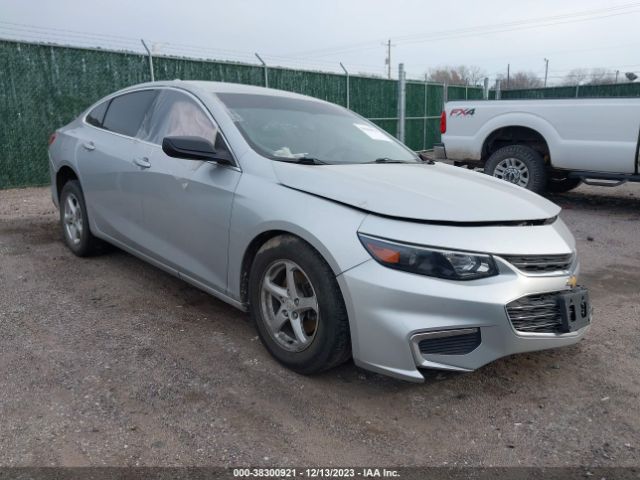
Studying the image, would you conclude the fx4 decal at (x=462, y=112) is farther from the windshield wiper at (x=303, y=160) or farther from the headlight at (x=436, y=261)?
the headlight at (x=436, y=261)

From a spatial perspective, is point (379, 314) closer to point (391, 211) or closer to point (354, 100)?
point (391, 211)

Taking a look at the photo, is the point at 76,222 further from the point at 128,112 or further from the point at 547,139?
the point at 547,139

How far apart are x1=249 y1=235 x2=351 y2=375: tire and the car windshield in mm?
661

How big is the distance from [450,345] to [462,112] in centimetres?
688

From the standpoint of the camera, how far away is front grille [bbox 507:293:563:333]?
2.49 meters

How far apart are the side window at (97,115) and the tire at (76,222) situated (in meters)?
0.57

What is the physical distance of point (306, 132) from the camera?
12.1 ft

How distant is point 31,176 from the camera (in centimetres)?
925

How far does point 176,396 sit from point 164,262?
1.28 m

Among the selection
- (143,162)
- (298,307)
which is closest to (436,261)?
(298,307)

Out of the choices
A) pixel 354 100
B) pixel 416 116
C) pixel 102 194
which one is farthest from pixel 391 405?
pixel 416 116

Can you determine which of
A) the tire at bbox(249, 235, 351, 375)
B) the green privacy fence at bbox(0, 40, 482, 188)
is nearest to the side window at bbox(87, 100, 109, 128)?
the tire at bbox(249, 235, 351, 375)

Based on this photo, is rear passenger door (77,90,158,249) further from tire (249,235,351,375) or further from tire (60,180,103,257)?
tire (249,235,351,375)

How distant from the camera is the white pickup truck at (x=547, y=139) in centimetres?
721
